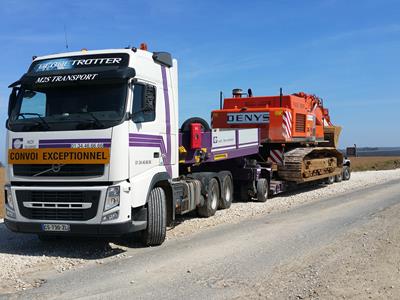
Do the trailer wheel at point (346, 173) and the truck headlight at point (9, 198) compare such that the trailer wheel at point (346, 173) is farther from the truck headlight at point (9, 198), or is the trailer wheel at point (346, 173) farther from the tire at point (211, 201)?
the truck headlight at point (9, 198)

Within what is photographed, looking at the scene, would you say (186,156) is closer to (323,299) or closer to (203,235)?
(203,235)

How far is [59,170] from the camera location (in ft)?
26.5

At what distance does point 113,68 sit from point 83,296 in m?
3.81

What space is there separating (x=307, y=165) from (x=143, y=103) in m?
10.6

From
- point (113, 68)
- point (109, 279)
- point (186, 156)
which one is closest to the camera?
point (109, 279)

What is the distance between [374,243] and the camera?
8.60m

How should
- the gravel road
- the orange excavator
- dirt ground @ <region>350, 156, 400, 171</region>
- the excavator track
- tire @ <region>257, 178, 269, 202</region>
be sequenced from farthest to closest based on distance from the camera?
dirt ground @ <region>350, 156, 400, 171</region> → the excavator track → the orange excavator → tire @ <region>257, 178, 269, 202</region> → the gravel road

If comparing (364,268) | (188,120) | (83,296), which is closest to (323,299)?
(364,268)

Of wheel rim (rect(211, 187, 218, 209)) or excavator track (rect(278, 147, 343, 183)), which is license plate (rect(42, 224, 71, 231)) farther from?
excavator track (rect(278, 147, 343, 183))

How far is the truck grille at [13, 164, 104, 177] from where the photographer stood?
794 cm

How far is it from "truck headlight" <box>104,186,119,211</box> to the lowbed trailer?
15 millimetres

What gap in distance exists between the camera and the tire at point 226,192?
13480mm

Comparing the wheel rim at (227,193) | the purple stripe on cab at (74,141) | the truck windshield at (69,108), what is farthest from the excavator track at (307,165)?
the purple stripe on cab at (74,141)

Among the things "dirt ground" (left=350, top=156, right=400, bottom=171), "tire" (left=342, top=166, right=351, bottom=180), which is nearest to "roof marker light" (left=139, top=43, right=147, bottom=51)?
"tire" (left=342, top=166, right=351, bottom=180)
